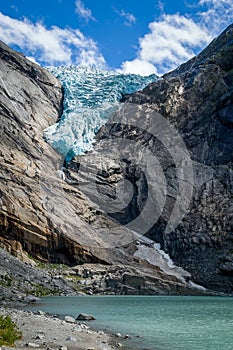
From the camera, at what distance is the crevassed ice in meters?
123

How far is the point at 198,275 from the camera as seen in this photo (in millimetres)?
84438

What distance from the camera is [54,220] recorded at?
85.3m

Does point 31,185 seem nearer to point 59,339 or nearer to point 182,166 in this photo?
point 182,166

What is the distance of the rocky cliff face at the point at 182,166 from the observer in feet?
299

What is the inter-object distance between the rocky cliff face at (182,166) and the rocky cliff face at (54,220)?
19.0 feet

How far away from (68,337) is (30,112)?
4446 inches

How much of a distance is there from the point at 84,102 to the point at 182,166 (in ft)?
174

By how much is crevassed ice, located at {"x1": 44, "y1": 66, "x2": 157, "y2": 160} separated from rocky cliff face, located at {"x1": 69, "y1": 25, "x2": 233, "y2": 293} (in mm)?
5917

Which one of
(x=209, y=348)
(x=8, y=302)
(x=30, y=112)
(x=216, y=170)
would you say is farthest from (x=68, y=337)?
(x=30, y=112)

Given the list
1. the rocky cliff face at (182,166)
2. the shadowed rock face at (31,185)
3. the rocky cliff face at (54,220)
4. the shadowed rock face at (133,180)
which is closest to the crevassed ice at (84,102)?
the shadowed rock face at (133,180)

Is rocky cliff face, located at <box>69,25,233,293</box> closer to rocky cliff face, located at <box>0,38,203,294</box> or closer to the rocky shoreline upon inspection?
rocky cliff face, located at <box>0,38,203,294</box>

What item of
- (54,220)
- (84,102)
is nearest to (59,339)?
(54,220)

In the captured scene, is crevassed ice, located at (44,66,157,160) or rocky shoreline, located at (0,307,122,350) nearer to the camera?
rocky shoreline, located at (0,307,122,350)

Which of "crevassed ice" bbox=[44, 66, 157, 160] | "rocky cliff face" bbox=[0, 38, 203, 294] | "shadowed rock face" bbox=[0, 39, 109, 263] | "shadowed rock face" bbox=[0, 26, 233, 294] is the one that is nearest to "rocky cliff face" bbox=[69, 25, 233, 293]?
"shadowed rock face" bbox=[0, 26, 233, 294]
